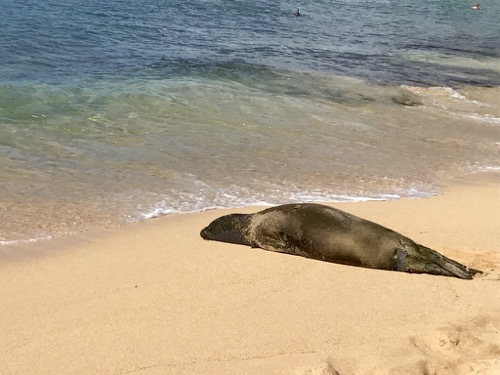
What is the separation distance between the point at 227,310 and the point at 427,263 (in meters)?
1.75

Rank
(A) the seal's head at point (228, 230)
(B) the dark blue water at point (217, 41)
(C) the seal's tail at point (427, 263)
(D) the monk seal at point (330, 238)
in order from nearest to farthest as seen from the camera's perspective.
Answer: (C) the seal's tail at point (427, 263) → (D) the monk seal at point (330, 238) → (A) the seal's head at point (228, 230) → (B) the dark blue water at point (217, 41)

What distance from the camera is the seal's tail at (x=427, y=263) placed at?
5.30 meters

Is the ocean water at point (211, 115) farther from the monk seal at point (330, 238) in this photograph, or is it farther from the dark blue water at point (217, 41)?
the monk seal at point (330, 238)

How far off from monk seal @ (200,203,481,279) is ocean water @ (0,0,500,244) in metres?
1.03

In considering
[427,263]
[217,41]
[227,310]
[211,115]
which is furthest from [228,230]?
[217,41]

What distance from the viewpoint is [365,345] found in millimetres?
4254

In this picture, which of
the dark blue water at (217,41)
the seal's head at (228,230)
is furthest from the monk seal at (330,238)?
the dark blue water at (217,41)

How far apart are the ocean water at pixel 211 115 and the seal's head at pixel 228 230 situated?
2.64 feet

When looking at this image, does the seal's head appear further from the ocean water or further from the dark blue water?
the dark blue water

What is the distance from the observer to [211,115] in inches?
424

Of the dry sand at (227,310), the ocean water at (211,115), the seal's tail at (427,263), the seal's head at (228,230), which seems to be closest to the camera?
the dry sand at (227,310)

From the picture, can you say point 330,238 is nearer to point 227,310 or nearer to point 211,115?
point 227,310

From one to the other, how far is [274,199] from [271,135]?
8.62 ft

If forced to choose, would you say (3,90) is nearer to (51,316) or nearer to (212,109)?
(212,109)
